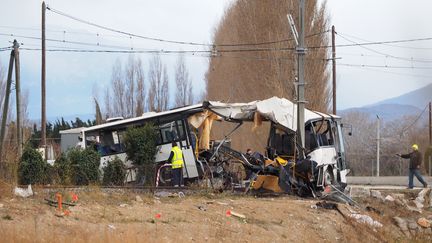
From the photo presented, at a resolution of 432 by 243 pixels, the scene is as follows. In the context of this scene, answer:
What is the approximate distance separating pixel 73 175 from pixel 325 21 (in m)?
26.1

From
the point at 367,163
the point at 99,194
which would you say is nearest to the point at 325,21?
the point at 367,163

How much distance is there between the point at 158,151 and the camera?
2309 cm

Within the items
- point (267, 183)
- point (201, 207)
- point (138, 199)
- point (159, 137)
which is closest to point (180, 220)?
point (201, 207)

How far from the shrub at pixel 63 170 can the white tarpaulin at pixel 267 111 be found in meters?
5.14

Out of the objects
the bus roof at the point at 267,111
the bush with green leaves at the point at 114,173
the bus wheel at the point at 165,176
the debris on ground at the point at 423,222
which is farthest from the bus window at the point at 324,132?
the bush with green leaves at the point at 114,173

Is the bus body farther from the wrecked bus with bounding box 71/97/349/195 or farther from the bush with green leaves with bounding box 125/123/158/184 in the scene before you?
the bush with green leaves with bounding box 125/123/158/184

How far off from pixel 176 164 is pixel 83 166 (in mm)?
3145

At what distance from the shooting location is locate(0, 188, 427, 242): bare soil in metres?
11.2

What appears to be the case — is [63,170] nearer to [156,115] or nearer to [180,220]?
[156,115]

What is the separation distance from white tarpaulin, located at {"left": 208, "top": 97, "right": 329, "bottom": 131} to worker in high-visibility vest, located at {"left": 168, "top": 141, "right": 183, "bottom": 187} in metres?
2.41

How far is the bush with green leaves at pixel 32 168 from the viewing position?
20.0m

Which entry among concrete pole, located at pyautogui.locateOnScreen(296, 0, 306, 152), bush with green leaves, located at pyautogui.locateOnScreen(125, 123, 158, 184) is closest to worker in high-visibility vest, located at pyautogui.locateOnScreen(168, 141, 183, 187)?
bush with green leaves, located at pyautogui.locateOnScreen(125, 123, 158, 184)

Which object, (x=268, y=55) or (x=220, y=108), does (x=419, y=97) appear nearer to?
(x=268, y=55)

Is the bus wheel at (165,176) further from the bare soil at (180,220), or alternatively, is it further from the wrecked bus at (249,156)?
the bare soil at (180,220)
